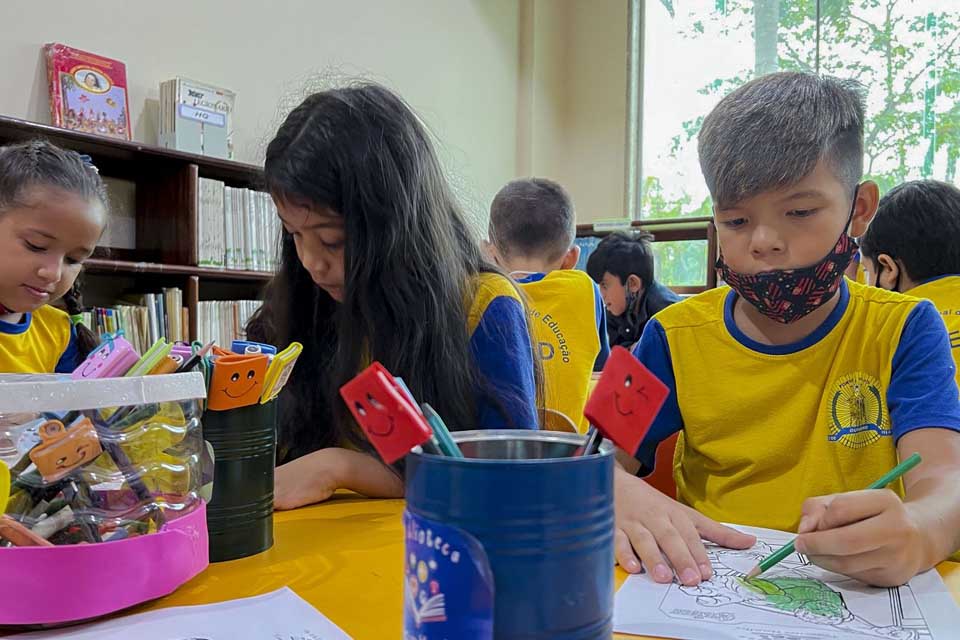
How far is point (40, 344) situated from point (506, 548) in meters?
1.73

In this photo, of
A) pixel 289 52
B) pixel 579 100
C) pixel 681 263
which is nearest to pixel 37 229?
Result: pixel 289 52

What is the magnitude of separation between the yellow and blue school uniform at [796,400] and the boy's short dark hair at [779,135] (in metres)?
0.20

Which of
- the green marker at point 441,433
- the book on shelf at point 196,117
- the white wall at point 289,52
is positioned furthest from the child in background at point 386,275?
the book on shelf at point 196,117

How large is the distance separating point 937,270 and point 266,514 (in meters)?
2.03

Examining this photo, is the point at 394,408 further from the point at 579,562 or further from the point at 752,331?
the point at 752,331

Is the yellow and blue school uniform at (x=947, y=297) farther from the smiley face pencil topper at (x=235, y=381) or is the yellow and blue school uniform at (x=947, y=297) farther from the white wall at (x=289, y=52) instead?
the smiley face pencil topper at (x=235, y=381)

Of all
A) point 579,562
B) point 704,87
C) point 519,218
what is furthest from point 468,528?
point 704,87

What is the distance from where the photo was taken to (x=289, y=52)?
3803 millimetres

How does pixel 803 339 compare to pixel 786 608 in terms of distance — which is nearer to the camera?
pixel 786 608

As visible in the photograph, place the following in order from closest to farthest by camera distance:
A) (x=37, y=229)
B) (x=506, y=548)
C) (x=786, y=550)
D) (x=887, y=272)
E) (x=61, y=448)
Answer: (x=506, y=548), (x=61, y=448), (x=786, y=550), (x=37, y=229), (x=887, y=272)

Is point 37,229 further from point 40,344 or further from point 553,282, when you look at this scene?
point 553,282

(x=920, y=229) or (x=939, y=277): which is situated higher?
(x=920, y=229)

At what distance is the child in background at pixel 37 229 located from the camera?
1530mm

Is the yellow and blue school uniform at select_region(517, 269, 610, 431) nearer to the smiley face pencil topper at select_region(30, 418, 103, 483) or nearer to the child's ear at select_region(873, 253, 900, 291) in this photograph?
the child's ear at select_region(873, 253, 900, 291)
